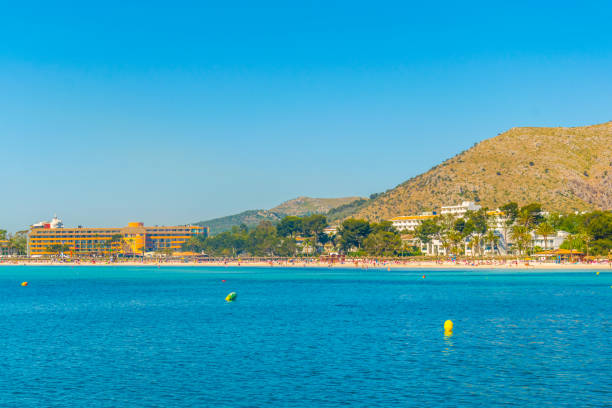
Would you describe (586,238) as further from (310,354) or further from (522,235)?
(310,354)

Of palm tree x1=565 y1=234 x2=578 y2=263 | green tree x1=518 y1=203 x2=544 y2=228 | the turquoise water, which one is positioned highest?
green tree x1=518 y1=203 x2=544 y2=228

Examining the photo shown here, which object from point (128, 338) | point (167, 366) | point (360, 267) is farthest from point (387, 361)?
point (360, 267)

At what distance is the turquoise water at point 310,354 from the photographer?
29.6 m

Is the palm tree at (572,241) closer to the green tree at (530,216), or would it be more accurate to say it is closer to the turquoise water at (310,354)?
the green tree at (530,216)

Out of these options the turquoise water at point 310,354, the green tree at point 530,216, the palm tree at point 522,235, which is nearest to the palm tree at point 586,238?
the palm tree at point 522,235

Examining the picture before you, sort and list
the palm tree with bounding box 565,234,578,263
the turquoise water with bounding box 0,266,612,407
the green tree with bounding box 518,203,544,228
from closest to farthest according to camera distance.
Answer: the turquoise water with bounding box 0,266,612,407 < the palm tree with bounding box 565,234,578,263 < the green tree with bounding box 518,203,544,228

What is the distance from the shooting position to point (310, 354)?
132 feet

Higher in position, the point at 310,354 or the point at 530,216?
the point at 530,216

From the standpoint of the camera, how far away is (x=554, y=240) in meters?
197

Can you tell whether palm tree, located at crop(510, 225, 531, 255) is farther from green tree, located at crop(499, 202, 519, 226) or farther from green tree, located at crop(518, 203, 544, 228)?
green tree, located at crop(499, 202, 519, 226)

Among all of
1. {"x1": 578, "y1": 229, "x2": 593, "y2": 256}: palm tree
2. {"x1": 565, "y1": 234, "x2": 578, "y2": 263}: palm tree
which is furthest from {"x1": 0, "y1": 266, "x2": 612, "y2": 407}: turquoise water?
{"x1": 578, "y1": 229, "x2": 593, "y2": 256}: palm tree

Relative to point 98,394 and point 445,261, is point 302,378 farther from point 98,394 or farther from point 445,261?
point 445,261

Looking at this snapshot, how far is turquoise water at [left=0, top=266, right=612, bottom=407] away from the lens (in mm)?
29641

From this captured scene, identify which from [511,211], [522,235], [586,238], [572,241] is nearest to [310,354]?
[586,238]
